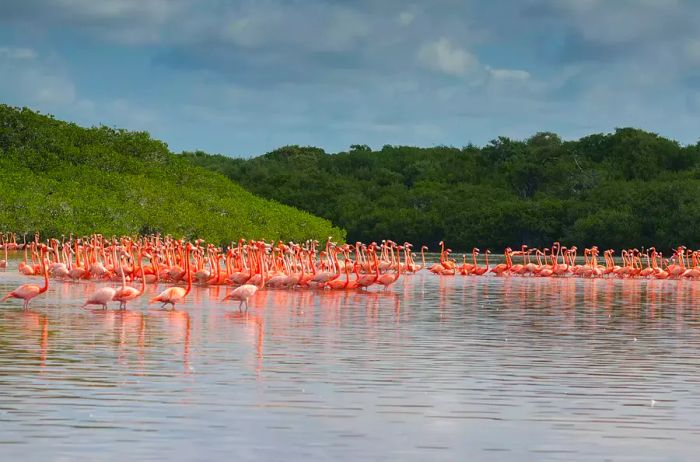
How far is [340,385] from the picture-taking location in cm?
1448

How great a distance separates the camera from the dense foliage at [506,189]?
270 feet

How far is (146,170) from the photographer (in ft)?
237

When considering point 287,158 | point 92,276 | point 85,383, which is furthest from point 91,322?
point 287,158

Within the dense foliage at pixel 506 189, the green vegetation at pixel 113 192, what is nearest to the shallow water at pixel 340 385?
the green vegetation at pixel 113 192

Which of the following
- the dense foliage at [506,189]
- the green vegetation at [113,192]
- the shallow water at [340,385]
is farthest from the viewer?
the dense foliage at [506,189]

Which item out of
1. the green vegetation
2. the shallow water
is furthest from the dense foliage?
the shallow water

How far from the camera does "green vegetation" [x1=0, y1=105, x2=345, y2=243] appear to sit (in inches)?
2173

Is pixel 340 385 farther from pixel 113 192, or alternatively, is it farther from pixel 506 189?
pixel 506 189

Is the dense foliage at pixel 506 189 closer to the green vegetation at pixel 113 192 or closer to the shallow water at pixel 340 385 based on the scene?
the green vegetation at pixel 113 192

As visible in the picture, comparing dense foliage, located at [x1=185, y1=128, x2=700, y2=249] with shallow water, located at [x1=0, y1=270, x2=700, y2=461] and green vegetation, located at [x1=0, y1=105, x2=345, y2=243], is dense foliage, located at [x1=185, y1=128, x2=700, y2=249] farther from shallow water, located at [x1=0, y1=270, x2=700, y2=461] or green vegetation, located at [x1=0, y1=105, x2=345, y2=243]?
shallow water, located at [x1=0, y1=270, x2=700, y2=461]

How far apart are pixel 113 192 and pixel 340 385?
49.9 meters

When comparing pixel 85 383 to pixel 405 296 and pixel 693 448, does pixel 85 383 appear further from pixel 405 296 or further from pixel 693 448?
pixel 405 296

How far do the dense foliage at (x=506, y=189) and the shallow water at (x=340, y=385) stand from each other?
5803 centimetres

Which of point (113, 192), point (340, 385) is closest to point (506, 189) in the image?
point (113, 192)
